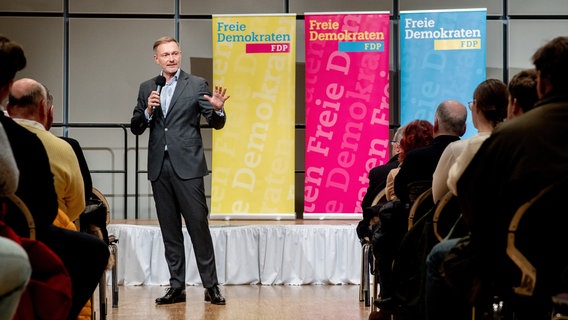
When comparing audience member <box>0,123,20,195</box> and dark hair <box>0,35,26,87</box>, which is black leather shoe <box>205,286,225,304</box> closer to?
dark hair <box>0,35,26,87</box>

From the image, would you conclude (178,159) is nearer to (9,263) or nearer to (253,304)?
(253,304)

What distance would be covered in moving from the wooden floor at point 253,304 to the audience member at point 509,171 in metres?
2.44

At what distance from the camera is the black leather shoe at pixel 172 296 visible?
5.66 m

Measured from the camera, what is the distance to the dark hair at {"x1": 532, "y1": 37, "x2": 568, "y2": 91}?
8.21 ft

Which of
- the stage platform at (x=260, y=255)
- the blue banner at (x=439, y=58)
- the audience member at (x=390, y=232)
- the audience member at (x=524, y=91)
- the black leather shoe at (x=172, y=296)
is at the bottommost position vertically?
the black leather shoe at (x=172, y=296)

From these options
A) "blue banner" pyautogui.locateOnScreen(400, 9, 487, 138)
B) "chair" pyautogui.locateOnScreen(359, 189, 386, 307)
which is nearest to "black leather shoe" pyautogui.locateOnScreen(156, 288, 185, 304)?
"chair" pyautogui.locateOnScreen(359, 189, 386, 307)

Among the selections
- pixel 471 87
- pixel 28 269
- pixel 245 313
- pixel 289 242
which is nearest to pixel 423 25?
pixel 471 87

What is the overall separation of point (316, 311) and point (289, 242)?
5.18ft

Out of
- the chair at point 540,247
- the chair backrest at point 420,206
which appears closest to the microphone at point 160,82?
the chair backrest at point 420,206

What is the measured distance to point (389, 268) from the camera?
169 inches

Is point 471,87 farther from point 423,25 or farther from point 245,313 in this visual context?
point 245,313

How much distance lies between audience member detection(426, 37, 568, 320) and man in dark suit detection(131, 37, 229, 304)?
3.13m

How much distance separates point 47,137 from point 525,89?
A: 5.96 feet

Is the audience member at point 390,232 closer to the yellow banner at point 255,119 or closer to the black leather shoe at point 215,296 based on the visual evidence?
the black leather shoe at point 215,296
